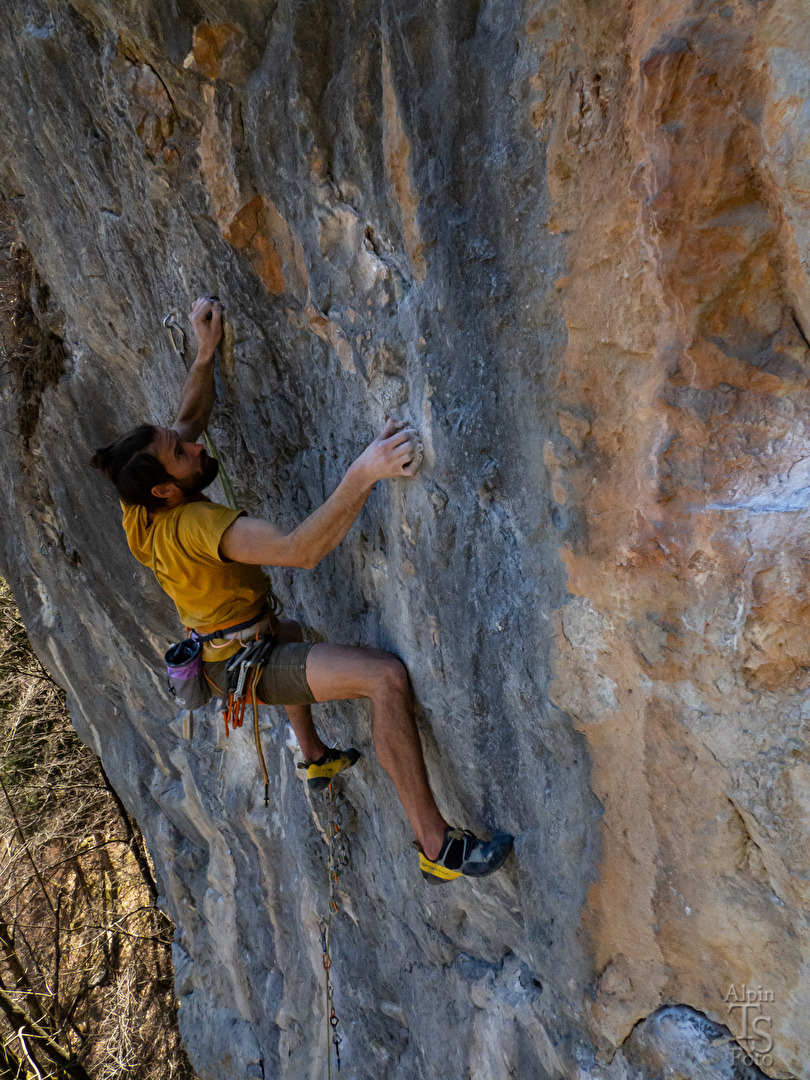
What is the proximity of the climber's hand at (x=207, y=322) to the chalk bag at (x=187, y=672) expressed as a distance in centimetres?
114

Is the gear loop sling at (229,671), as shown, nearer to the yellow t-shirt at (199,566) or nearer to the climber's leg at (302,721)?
the yellow t-shirt at (199,566)

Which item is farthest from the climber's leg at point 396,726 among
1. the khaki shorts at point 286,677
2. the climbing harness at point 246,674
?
the climbing harness at point 246,674

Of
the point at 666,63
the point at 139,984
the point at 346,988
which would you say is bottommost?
the point at 139,984

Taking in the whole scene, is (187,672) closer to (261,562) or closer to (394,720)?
(261,562)

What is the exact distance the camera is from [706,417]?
1.60 metres

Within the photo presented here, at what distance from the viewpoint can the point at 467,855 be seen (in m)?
2.48

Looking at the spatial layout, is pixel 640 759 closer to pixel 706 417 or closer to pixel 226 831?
pixel 706 417

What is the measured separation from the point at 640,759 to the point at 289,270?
1.95m

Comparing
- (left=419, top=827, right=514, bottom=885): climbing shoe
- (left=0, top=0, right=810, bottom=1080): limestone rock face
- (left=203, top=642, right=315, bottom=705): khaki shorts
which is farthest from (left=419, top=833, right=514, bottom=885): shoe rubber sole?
(left=203, top=642, right=315, bottom=705): khaki shorts

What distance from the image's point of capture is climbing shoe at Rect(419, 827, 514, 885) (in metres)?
2.44

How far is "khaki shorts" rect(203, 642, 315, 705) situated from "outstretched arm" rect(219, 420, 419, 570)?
515 millimetres

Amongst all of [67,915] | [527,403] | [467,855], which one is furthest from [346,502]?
[67,915]

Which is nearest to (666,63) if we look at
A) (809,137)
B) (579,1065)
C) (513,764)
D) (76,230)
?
(809,137)

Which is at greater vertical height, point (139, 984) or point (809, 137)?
point (809, 137)
